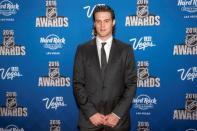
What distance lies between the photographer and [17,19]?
→ 3340 millimetres

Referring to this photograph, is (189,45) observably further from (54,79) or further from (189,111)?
(54,79)

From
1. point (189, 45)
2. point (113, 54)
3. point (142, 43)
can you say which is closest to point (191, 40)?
point (189, 45)

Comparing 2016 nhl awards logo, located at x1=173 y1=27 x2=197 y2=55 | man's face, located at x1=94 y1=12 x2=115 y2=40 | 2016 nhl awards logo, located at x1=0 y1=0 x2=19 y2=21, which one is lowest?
2016 nhl awards logo, located at x1=173 y1=27 x2=197 y2=55

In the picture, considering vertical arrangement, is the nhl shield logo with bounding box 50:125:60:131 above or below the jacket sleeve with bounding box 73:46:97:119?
below

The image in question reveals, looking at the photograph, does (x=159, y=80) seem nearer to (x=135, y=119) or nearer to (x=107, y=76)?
(x=135, y=119)

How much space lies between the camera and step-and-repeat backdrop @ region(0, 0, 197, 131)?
3141 mm

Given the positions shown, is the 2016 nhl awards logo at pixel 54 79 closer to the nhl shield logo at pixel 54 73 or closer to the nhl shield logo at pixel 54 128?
the nhl shield logo at pixel 54 73

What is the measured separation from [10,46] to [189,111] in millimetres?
2147

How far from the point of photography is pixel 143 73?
3211mm

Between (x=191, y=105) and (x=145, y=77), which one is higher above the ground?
(x=145, y=77)

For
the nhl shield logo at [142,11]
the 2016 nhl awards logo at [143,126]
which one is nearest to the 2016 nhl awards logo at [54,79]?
the 2016 nhl awards logo at [143,126]

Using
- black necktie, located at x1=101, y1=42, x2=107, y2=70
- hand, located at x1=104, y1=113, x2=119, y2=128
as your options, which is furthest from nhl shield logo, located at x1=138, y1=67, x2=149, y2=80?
hand, located at x1=104, y1=113, x2=119, y2=128

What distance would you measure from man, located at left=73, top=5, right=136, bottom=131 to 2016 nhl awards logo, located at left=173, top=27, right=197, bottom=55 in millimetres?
810

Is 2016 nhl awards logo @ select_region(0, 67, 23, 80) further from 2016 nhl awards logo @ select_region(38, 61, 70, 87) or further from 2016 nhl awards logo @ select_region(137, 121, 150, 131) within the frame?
2016 nhl awards logo @ select_region(137, 121, 150, 131)
